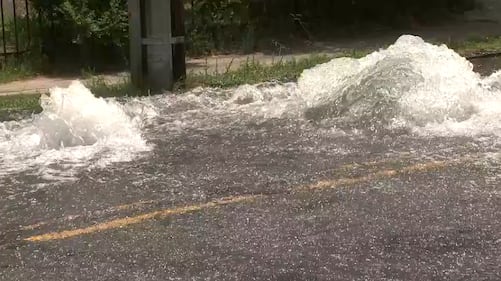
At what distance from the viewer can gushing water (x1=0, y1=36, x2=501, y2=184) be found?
25.0ft

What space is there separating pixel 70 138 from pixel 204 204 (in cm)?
216

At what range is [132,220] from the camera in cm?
575

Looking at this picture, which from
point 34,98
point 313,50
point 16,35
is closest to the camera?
point 34,98

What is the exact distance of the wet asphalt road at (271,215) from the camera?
495cm

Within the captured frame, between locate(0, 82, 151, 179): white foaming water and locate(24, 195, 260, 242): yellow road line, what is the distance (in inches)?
50.4

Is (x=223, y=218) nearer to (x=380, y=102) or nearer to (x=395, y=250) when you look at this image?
(x=395, y=250)

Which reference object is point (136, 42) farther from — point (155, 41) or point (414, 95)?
point (414, 95)

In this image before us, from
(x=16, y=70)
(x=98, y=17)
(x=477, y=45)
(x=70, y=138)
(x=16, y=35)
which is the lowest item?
(x=70, y=138)

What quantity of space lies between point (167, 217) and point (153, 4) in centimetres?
505

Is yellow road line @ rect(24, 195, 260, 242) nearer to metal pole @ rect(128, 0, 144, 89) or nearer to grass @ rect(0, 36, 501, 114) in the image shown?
grass @ rect(0, 36, 501, 114)

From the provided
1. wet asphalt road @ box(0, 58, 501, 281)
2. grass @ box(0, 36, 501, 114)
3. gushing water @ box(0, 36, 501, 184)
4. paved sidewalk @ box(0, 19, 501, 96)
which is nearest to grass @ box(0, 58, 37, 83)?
grass @ box(0, 36, 501, 114)

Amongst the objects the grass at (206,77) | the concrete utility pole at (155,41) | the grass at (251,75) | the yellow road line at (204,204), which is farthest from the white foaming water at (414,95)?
the concrete utility pole at (155,41)

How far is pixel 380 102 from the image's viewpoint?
8.60m

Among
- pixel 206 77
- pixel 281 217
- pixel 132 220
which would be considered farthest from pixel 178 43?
pixel 281 217
